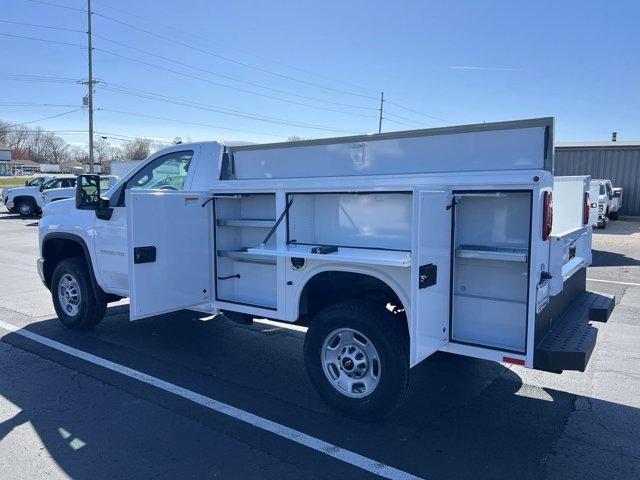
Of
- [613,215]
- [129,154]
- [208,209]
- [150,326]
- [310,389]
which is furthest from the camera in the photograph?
[129,154]

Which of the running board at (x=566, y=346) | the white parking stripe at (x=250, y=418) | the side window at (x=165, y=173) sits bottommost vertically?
the white parking stripe at (x=250, y=418)

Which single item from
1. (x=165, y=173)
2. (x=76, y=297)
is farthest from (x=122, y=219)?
(x=76, y=297)

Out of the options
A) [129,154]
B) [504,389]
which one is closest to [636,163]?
[504,389]

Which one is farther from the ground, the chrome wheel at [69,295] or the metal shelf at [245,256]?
the metal shelf at [245,256]

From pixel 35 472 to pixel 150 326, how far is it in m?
3.57

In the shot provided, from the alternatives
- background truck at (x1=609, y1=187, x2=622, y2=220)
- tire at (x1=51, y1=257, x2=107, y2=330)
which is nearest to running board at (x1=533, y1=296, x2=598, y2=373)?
tire at (x1=51, y1=257, x2=107, y2=330)

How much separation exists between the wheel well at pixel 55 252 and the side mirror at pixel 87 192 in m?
1.20

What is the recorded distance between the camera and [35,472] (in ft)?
11.5

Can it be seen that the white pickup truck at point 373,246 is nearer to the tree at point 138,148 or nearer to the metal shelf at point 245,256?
the metal shelf at point 245,256

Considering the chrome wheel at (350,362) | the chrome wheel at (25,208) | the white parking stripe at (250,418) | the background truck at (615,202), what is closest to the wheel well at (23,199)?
the chrome wheel at (25,208)

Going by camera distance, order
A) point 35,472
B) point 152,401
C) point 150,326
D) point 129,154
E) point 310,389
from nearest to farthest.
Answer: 1. point 35,472
2. point 152,401
3. point 310,389
4. point 150,326
5. point 129,154

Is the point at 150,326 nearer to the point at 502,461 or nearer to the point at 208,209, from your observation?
the point at 208,209

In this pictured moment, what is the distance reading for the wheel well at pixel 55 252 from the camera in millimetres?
6770

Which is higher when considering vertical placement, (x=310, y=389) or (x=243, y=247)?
(x=243, y=247)
